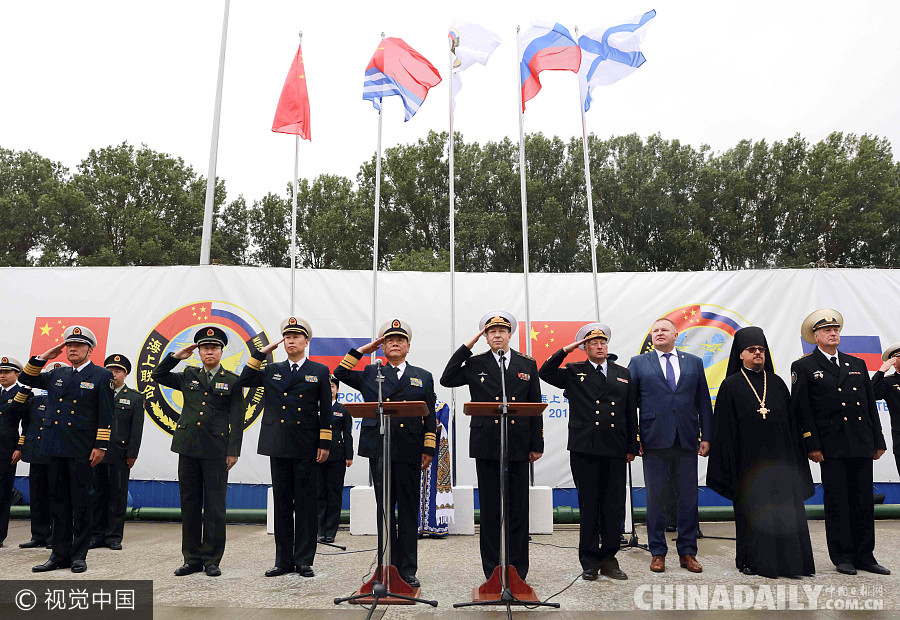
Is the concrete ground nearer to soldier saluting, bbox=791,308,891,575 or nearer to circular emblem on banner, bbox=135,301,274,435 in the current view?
soldier saluting, bbox=791,308,891,575

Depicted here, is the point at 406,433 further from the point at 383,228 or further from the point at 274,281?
the point at 383,228

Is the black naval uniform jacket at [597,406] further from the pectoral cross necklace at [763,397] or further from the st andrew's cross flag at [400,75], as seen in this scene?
the st andrew's cross flag at [400,75]

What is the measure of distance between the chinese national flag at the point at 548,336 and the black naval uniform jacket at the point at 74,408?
462 cm

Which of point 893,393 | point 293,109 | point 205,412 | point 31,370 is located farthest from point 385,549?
point 293,109

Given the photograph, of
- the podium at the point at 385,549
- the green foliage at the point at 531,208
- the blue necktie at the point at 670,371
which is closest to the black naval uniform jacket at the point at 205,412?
the podium at the point at 385,549

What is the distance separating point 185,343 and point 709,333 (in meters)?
6.74

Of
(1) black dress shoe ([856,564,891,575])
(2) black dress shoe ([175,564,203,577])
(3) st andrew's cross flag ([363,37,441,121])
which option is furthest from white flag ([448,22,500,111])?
(1) black dress shoe ([856,564,891,575])

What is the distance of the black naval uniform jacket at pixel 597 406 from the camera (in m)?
4.45

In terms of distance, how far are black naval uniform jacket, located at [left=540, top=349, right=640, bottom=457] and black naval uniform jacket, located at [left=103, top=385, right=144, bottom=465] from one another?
4.41 metres

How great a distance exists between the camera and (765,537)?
4.45 m

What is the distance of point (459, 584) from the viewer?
4332 mm

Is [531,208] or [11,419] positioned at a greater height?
[531,208]

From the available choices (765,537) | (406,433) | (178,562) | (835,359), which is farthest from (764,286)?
(178,562)

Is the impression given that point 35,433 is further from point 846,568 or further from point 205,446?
point 846,568
